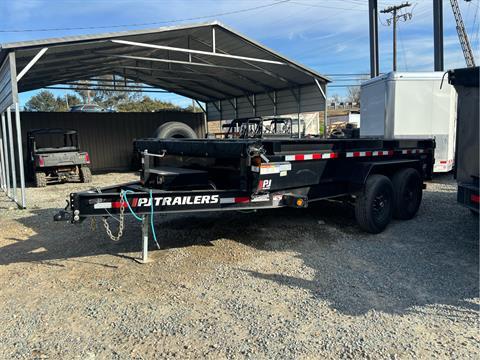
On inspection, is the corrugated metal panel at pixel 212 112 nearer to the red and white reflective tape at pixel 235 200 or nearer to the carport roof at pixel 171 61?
the carport roof at pixel 171 61

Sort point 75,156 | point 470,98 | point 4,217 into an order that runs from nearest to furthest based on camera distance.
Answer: point 470,98 < point 4,217 < point 75,156

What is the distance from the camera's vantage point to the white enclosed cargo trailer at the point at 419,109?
442 inches

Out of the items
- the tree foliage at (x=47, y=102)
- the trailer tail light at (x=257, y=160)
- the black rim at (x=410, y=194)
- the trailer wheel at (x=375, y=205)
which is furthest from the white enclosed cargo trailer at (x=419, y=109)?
the tree foliage at (x=47, y=102)

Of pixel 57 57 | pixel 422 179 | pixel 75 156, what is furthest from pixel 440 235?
pixel 75 156

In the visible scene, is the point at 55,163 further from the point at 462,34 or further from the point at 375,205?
the point at 462,34

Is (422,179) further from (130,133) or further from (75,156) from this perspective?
(130,133)

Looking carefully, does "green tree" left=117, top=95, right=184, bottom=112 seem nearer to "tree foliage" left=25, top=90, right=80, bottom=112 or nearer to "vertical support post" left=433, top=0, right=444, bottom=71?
"tree foliage" left=25, top=90, right=80, bottom=112

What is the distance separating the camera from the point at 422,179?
7.38 m

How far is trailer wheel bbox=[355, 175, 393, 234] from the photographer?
5.95 meters

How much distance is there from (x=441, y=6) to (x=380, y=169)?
16652mm

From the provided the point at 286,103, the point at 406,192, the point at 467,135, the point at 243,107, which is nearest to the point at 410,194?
the point at 406,192

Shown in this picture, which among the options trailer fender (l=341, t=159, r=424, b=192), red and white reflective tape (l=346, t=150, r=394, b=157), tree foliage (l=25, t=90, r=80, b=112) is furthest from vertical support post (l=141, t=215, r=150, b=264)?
tree foliage (l=25, t=90, r=80, b=112)

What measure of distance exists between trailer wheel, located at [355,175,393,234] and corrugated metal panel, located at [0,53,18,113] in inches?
281

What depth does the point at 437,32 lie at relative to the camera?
62.8ft
